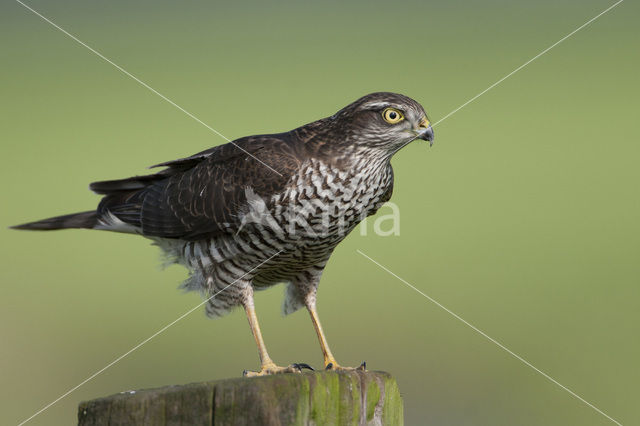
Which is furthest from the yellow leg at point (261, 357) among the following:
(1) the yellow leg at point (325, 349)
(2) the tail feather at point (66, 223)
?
(2) the tail feather at point (66, 223)

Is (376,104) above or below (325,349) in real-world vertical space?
above

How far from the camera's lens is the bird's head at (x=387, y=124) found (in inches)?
192

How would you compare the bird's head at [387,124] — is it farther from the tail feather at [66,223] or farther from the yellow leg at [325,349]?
the tail feather at [66,223]

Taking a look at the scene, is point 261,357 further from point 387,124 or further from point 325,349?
point 387,124

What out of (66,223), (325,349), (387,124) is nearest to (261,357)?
(325,349)

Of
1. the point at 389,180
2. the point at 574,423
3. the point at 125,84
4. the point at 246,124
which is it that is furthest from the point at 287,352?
the point at 125,84

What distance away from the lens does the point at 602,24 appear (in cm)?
1756

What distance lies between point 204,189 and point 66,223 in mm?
1550

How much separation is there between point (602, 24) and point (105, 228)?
14.3 meters

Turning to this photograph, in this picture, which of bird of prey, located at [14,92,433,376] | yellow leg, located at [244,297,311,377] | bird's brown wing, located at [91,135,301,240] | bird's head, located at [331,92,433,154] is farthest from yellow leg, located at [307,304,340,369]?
bird's head, located at [331,92,433,154]

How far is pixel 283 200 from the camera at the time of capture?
Result: 15.7 ft

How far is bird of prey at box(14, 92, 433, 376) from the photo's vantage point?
484 cm

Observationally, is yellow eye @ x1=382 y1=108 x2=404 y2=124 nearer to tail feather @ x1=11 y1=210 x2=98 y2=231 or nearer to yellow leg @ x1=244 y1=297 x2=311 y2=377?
yellow leg @ x1=244 y1=297 x2=311 y2=377
